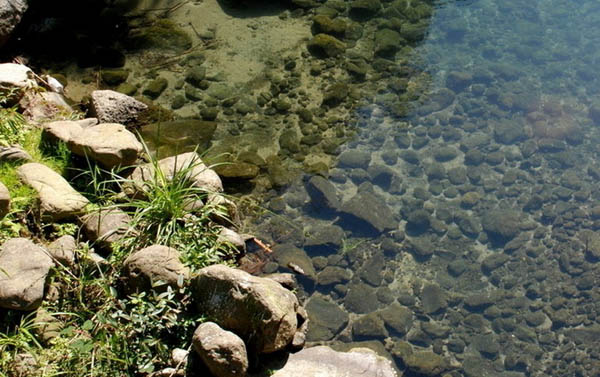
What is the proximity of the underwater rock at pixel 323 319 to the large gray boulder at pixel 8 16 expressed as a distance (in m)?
4.18

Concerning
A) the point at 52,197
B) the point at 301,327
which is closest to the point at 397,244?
the point at 301,327

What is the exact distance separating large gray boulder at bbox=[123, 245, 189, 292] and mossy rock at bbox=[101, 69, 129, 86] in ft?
11.6

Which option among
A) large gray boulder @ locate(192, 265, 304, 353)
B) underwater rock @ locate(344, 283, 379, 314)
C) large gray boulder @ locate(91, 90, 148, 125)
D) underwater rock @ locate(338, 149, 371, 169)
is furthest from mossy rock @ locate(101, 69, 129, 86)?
large gray boulder @ locate(192, 265, 304, 353)

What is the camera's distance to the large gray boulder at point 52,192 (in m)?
4.02

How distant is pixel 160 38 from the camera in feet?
23.6

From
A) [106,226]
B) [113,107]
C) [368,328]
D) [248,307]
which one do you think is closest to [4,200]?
[106,226]

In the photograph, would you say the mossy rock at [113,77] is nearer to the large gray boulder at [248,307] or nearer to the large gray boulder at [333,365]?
the large gray boulder at [248,307]

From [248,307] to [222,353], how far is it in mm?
283

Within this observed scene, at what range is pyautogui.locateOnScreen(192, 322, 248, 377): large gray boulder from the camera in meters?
3.14

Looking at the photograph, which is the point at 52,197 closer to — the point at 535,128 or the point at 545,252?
the point at 545,252

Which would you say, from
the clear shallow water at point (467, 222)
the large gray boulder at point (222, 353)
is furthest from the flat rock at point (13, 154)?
the clear shallow water at point (467, 222)

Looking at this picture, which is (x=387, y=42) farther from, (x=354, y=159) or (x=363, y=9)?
(x=354, y=159)

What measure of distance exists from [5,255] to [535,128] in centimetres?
598

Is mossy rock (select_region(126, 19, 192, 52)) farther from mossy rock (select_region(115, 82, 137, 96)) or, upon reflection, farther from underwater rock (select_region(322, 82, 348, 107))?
underwater rock (select_region(322, 82, 348, 107))
